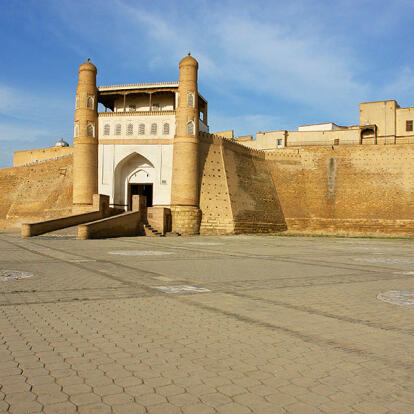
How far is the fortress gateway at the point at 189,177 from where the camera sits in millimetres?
25891

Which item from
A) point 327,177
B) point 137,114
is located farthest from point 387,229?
point 137,114

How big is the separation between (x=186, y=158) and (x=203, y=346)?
2254 centimetres

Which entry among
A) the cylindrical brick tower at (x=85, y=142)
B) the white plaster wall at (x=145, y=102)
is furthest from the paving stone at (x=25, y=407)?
the white plaster wall at (x=145, y=102)

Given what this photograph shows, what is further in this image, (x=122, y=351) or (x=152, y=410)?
(x=122, y=351)

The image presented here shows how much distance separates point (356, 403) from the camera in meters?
2.42

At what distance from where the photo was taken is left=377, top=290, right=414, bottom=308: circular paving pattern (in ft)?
17.3

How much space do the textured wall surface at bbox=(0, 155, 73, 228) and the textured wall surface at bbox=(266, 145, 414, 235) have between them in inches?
579

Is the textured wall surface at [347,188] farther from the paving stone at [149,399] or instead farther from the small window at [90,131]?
the paving stone at [149,399]

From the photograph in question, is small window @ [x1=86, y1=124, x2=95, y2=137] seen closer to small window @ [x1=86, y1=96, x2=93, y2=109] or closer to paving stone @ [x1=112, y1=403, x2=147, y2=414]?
small window @ [x1=86, y1=96, x2=93, y2=109]

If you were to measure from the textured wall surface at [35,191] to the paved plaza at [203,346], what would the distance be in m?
24.0

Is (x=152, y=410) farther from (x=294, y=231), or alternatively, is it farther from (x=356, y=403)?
(x=294, y=231)

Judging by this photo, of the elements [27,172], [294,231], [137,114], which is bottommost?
[294,231]

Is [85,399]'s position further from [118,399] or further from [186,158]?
[186,158]

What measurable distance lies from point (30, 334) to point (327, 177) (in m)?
29.8
